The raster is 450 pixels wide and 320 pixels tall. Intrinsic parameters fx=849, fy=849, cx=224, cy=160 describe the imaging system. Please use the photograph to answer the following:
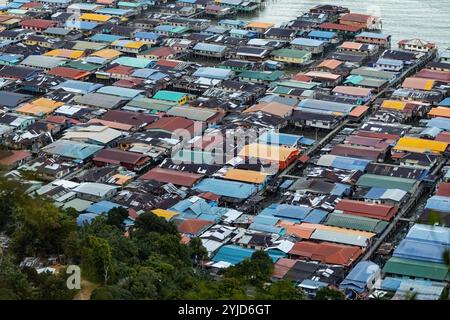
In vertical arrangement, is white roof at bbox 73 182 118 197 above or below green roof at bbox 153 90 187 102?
below

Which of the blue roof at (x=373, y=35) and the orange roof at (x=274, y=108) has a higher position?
the blue roof at (x=373, y=35)

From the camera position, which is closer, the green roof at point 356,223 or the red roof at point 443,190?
the green roof at point 356,223

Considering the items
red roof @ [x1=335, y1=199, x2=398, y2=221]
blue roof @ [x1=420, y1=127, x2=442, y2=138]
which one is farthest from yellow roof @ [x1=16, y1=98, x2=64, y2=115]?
blue roof @ [x1=420, y1=127, x2=442, y2=138]

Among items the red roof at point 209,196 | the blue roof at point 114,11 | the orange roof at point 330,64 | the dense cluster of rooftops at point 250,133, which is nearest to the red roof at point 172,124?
the dense cluster of rooftops at point 250,133

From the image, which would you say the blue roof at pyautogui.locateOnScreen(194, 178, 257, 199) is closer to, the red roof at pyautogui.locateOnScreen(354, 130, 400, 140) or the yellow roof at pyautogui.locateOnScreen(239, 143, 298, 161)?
the yellow roof at pyautogui.locateOnScreen(239, 143, 298, 161)

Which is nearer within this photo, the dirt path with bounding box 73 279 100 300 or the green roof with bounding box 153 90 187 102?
the dirt path with bounding box 73 279 100 300

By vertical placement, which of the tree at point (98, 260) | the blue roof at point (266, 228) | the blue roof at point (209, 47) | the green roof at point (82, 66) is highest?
the tree at point (98, 260)

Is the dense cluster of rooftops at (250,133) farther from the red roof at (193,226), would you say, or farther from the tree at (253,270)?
the tree at (253,270)

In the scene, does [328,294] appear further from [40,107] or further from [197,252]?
[40,107]
